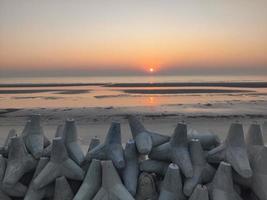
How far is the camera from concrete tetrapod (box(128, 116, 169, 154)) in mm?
3383

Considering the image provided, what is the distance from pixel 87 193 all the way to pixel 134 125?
1.00 m

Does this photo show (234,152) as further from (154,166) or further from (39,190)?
(39,190)

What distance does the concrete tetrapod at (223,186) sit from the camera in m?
2.99

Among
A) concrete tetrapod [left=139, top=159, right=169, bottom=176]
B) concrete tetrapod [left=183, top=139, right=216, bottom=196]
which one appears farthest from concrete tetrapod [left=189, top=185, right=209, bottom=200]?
concrete tetrapod [left=139, top=159, right=169, bottom=176]

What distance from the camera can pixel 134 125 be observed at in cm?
376

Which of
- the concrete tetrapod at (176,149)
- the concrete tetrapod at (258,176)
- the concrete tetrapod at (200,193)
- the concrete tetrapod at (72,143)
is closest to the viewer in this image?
the concrete tetrapod at (200,193)

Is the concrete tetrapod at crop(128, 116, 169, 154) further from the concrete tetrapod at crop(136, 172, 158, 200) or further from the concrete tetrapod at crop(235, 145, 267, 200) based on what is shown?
the concrete tetrapod at crop(235, 145, 267, 200)

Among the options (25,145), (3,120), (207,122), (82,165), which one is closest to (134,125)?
(82,165)

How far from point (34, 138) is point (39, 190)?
728 mm

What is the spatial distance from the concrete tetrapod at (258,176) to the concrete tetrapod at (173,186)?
24.5 inches

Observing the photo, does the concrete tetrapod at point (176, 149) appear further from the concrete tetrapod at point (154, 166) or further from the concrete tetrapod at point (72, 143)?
the concrete tetrapod at point (72, 143)

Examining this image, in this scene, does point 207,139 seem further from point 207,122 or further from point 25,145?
point 207,122

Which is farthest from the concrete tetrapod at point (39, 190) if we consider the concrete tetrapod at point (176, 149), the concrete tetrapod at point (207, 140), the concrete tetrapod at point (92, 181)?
the concrete tetrapod at point (207, 140)

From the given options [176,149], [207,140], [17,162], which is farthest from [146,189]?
[17,162]
